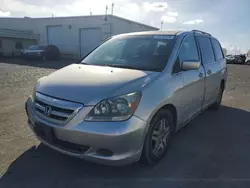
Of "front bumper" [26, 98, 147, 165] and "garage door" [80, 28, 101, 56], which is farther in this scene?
"garage door" [80, 28, 101, 56]

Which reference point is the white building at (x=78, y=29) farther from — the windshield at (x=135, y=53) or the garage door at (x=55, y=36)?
the windshield at (x=135, y=53)

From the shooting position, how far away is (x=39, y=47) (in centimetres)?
2316

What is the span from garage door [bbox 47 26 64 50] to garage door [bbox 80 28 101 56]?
9.64 ft

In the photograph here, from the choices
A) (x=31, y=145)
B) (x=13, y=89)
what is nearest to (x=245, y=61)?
(x=13, y=89)

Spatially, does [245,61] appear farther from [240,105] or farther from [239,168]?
[239,168]

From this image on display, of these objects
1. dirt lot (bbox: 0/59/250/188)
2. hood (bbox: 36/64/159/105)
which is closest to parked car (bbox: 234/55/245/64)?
dirt lot (bbox: 0/59/250/188)

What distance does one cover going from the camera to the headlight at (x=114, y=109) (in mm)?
2639

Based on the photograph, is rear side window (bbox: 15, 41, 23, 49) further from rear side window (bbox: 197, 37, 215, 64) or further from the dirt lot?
rear side window (bbox: 197, 37, 215, 64)

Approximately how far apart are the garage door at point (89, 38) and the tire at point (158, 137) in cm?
2255

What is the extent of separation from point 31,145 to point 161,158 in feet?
6.40

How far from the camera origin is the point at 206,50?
4969 millimetres

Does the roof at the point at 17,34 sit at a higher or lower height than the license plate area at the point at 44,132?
higher

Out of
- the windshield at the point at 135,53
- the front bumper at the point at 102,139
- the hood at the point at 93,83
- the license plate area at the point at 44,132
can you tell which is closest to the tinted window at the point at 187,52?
the windshield at the point at 135,53

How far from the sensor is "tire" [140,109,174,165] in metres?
3.04
